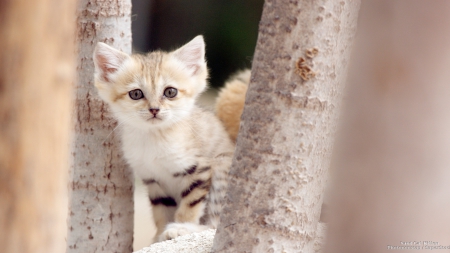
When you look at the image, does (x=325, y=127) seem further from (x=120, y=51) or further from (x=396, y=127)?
(x=120, y=51)

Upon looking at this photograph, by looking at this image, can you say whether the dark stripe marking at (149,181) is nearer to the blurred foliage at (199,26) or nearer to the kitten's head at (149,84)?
the kitten's head at (149,84)

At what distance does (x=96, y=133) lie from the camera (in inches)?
111

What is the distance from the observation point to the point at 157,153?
2951 millimetres

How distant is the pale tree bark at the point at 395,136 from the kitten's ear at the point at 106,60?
1.70 metres

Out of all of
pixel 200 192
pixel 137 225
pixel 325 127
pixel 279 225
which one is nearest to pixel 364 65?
pixel 325 127

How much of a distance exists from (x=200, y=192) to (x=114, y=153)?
20.5 inches

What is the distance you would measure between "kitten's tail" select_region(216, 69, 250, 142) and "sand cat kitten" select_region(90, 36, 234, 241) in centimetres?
56

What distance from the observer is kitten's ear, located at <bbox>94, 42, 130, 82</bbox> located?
2.77 meters

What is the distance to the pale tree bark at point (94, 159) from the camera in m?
2.81

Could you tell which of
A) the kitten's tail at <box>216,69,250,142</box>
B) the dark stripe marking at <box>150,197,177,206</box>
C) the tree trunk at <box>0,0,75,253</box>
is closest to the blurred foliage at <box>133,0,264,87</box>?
the kitten's tail at <box>216,69,250,142</box>

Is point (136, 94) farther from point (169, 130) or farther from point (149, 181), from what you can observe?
point (149, 181)

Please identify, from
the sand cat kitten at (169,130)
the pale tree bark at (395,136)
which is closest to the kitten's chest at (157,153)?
the sand cat kitten at (169,130)

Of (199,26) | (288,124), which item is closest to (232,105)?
(288,124)

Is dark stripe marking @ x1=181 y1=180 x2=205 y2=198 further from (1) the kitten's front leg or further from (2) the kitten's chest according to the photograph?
(2) the kitten's chest
